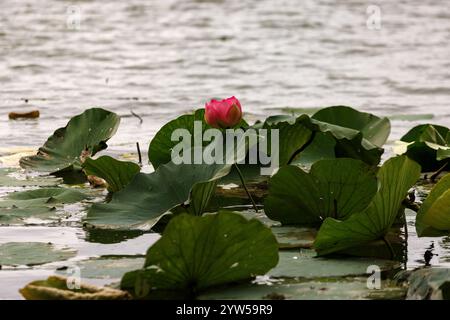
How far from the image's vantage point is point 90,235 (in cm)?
286

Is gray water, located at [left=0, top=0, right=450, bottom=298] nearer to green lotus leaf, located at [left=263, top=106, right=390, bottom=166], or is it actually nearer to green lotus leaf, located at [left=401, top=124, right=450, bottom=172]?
green lotus leaf, located at [left=263, top=106, right=390, bottom=166]

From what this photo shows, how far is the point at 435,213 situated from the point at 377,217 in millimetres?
257

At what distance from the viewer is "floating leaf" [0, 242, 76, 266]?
2.57m

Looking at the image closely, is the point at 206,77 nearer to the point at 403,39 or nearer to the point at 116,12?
the point at 403,39

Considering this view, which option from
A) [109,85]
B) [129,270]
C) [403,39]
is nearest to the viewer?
[129,270]

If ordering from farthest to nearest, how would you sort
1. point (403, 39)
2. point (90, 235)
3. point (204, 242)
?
point (403, 39) < point (90, 235) < point (204, 242)

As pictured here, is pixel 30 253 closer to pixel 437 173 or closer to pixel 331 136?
pixel 331 136

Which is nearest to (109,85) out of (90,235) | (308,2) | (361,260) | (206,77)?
(206,77)

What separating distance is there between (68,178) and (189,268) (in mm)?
1514

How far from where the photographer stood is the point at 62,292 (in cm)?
217

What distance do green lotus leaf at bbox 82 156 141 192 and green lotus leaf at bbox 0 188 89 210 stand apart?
→ 0.38ft

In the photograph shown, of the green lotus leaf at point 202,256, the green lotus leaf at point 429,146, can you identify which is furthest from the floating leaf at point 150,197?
the green lotus leaf at point 429,146

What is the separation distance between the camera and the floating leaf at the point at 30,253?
101 inches

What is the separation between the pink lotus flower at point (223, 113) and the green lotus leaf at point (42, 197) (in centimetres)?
60
